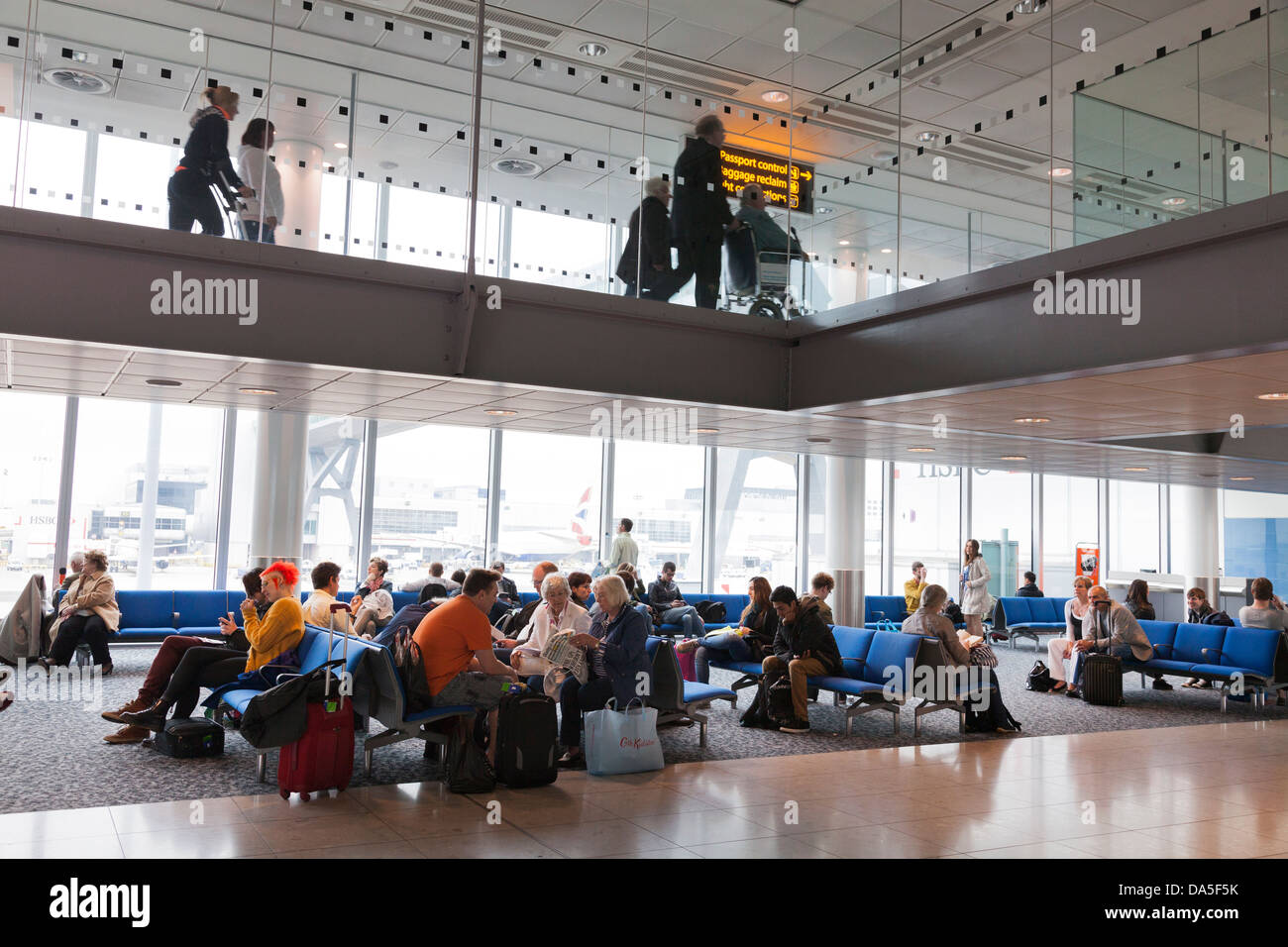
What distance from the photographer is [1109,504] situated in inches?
1038

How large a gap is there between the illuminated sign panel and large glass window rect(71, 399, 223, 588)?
31.3 feet

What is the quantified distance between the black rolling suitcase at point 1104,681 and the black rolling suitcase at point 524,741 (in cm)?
753

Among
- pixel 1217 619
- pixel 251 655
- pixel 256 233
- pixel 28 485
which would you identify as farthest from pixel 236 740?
pixel 1217 619

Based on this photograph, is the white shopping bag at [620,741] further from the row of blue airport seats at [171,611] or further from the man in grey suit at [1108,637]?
the man in grey suit at [1108,637]

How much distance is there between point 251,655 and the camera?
24.7ft

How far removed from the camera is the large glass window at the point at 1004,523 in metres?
23.9

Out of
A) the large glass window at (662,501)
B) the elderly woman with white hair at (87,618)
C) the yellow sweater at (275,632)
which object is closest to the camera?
the yellow sweater at (275,632)

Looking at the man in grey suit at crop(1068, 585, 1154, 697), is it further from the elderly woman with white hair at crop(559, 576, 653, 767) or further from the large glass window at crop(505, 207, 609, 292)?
the large glass window at crop(505, 207, 609, 292)

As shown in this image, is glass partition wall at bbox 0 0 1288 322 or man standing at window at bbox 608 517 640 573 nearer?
glass partition wall at bbox 0 0 1288 322

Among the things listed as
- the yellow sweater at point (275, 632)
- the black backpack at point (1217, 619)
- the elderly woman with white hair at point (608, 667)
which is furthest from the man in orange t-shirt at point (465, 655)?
the black backpack at point (1217, 619)

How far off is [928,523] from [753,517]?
517 cm

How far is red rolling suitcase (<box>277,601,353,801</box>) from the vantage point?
20.7 ft

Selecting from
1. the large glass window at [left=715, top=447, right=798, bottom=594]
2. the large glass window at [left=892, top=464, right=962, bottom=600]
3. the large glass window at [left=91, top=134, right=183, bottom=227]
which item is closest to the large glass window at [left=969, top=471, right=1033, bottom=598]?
the large glass window at [left=892, top=464, right=962, bottom=600]

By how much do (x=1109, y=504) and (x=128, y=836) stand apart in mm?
25813
